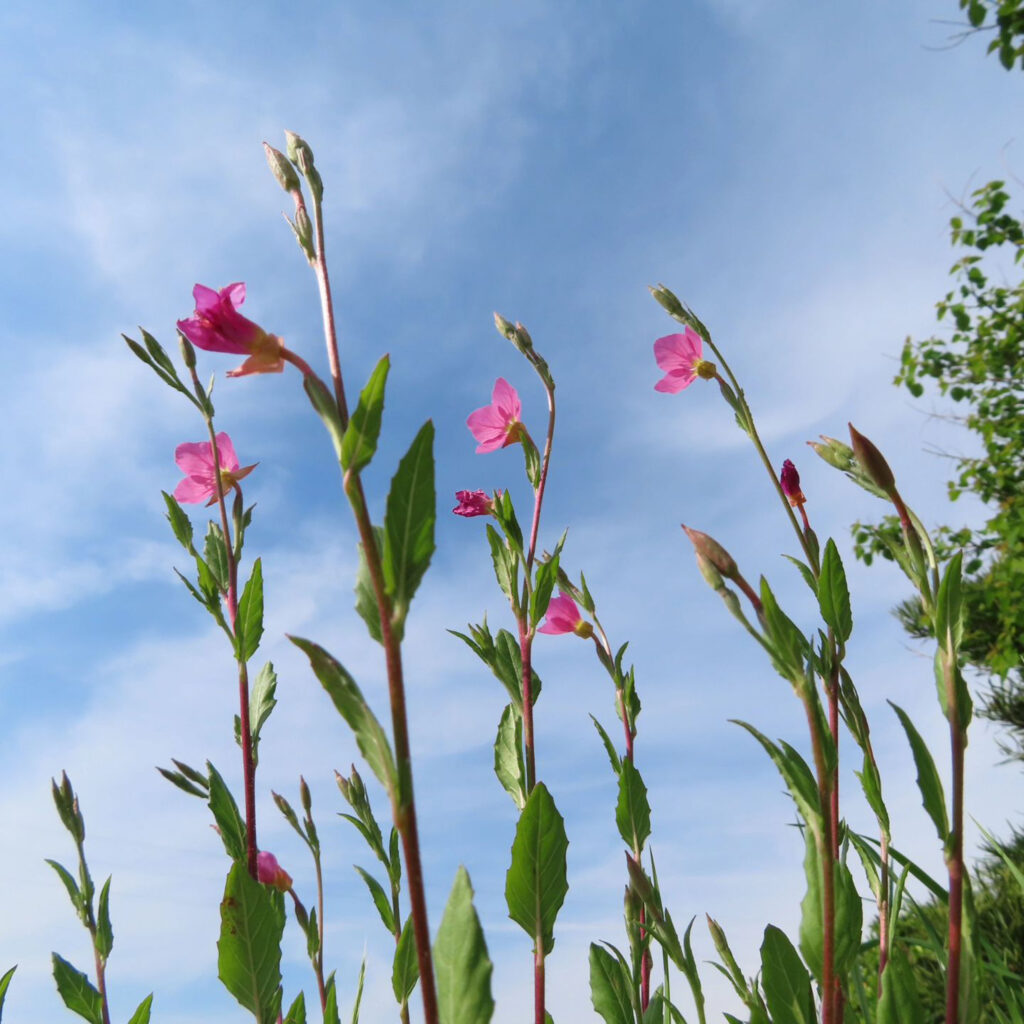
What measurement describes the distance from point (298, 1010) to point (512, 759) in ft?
2.08

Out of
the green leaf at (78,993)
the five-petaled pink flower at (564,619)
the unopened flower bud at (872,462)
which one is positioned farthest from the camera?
the five-petaled pink flower at (564,619)

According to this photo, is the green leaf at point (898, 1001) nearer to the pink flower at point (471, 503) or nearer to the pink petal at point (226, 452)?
the pink flower at point (471, 503)

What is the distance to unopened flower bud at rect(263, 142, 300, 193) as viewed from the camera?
86cm

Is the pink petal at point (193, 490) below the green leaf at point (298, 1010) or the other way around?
the other way around

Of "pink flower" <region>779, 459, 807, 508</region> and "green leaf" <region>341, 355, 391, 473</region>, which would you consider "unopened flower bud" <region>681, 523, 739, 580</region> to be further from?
"pink flower" <region>779, 459, 807, 508</region>

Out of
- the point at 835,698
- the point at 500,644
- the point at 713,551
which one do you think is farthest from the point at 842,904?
the point at 500,644

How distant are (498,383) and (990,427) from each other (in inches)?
241

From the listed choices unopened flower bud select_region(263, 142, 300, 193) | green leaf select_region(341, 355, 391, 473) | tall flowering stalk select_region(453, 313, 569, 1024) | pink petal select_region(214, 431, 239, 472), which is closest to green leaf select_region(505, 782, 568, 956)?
tall flowering stalk select_region(453, 313, 569, 1024)

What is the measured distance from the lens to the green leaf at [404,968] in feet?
5.03

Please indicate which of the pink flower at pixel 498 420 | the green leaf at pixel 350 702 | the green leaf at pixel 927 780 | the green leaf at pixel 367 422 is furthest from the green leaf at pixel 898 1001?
the pink flower at pixel 498 420

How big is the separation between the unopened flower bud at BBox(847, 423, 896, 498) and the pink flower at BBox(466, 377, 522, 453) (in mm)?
923

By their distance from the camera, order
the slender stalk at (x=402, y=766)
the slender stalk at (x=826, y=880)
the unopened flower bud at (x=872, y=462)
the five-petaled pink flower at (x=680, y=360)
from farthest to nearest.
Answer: the five-petaled pink flower at (x=680, y=360)
the unopened flower bud at (x=872, y=462)
the slender stalk at (x=826, y=880)
the slender stalk at (x=402, y=766)

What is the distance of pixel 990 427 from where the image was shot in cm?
677

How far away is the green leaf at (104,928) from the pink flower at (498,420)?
1097mm
